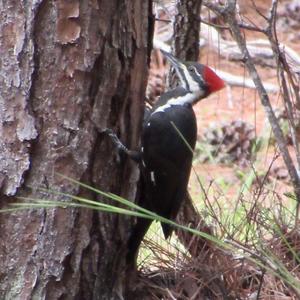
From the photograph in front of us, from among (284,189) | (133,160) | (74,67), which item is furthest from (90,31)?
(284,189)

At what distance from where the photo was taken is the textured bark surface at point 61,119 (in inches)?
121

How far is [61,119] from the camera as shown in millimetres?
3127

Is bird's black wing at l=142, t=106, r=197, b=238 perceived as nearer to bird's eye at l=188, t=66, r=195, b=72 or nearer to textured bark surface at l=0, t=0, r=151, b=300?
bird's eye at l=188, t=66, r=195, b=72

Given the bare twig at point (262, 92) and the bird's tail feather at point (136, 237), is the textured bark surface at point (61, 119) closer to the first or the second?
the bird's tail feather at point (136, 237)

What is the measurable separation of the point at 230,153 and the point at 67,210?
4261 mm

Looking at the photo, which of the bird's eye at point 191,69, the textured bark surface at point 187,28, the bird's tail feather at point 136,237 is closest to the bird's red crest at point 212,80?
the bird's eye at point 191,69

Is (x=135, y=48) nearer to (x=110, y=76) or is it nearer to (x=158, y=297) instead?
(x=110, y=76)

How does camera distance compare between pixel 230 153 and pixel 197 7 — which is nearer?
pixel 197 7

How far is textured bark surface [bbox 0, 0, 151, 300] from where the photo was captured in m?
3.07

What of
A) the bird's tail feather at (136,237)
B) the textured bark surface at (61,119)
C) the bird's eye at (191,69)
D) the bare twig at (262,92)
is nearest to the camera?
the textured bark surface at (61,119)

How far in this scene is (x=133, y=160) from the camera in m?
3.45

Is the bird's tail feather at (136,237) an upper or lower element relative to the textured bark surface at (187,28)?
lower

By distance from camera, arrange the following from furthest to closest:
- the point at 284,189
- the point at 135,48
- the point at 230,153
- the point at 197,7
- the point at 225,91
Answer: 1. the point at 225,91
2. the point at 230,153
3. the point at 284,189
4. the point at 197,7
5. the point at 135,48

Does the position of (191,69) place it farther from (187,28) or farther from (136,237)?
(136,237)
